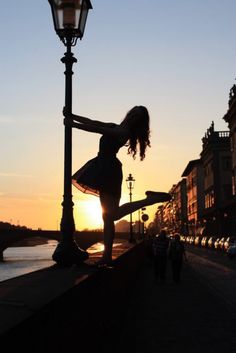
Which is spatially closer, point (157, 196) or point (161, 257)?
point (157, 196)

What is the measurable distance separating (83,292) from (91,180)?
6.38 ft

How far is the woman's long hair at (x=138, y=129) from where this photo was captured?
6.45 m

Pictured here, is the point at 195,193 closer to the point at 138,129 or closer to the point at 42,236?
the point at 42,236

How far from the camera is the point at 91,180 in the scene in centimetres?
667

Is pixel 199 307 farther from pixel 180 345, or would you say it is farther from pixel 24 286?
pixel 24 286

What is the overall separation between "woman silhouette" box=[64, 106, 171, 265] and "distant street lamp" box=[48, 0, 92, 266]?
61 centimetres

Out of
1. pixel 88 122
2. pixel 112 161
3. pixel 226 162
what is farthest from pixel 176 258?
pixel 226 162

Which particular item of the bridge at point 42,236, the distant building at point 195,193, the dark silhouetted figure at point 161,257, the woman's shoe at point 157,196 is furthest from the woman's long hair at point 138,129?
the distant building at point 195,193

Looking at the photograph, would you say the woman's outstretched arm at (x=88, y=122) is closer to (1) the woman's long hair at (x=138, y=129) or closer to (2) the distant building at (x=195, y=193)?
(1) the woman's long hair at (x=138, y=129)

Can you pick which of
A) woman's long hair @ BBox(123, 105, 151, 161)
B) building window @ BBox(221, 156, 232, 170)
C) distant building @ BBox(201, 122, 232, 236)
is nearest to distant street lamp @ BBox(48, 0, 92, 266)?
woman's long hair @ BBox(123, 105, 151, 161)

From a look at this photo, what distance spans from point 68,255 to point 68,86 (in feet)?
7.06

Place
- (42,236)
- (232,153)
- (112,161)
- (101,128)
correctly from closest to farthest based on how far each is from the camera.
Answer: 1. (101,128)
2. (112,161)
3. (232,153)
4. (42,236)

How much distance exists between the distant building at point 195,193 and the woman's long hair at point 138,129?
106 metres

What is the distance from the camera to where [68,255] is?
7.13 meters
